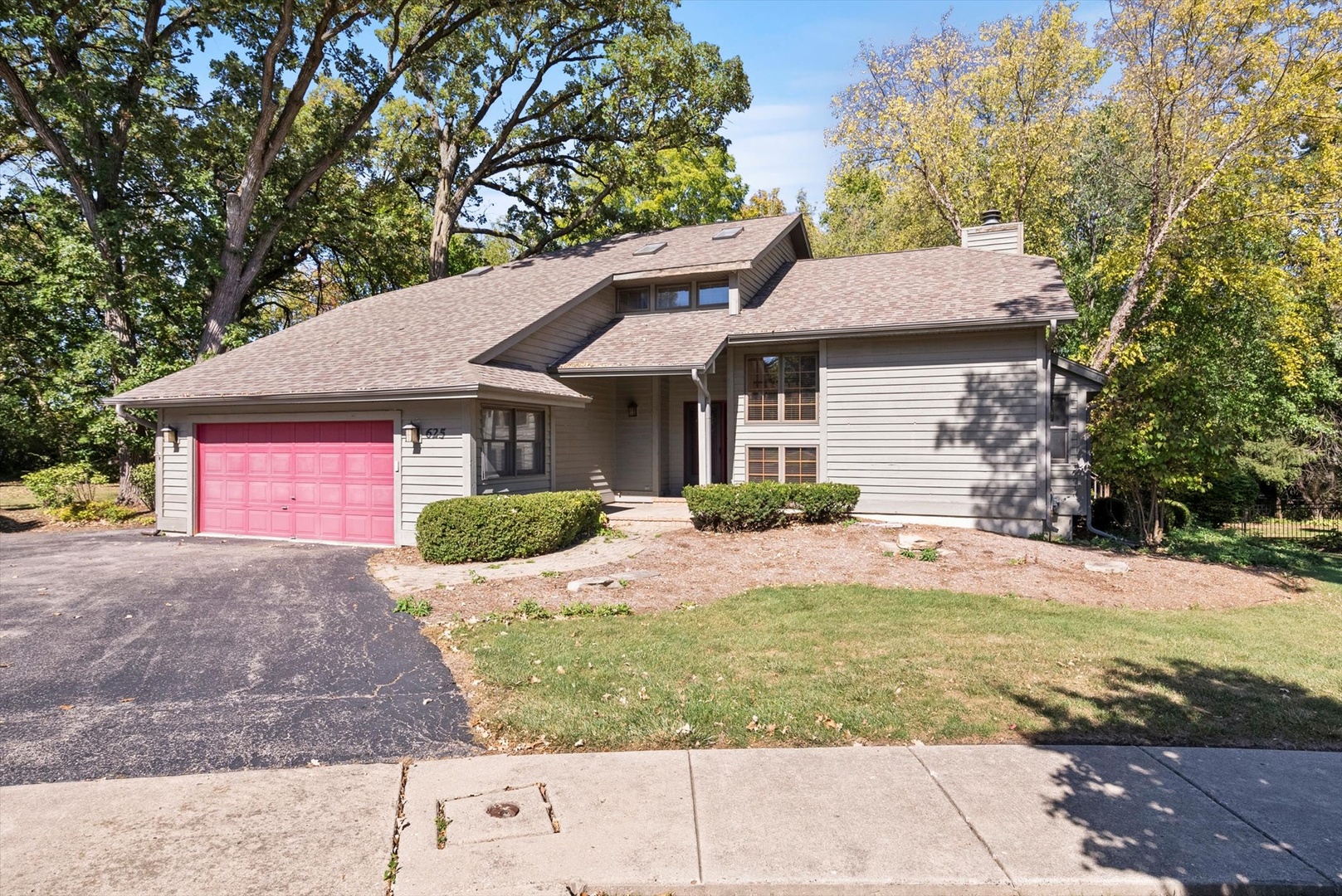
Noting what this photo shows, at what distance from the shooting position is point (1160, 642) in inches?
250

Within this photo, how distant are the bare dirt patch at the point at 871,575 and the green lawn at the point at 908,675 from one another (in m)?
0.79

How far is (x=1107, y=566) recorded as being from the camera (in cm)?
988

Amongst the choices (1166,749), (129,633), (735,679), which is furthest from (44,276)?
(1166,749)

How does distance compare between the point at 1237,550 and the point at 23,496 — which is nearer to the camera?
the point at 1237,550

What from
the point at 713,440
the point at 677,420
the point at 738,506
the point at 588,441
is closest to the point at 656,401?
the point at 677,420

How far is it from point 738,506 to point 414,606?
229 inches

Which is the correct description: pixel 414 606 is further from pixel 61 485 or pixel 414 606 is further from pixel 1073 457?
pixel 61 485

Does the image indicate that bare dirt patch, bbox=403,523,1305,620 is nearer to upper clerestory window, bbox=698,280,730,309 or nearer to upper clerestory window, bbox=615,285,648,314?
Result: upper clerestory window, bbox=698,280,730,309

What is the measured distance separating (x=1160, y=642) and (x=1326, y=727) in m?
1.81

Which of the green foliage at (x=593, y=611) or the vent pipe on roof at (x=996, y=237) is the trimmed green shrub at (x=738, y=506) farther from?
the vent pipe on roof at (x=996, y=237)

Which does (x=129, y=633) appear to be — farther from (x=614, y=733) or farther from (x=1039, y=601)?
(x=1039, y=601)

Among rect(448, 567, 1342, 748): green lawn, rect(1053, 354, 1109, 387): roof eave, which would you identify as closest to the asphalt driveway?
rect(448, 567, 1342, 748): green lawn

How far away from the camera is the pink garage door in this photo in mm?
12133

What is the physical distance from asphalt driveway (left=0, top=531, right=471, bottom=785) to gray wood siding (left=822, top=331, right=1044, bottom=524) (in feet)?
29.8
